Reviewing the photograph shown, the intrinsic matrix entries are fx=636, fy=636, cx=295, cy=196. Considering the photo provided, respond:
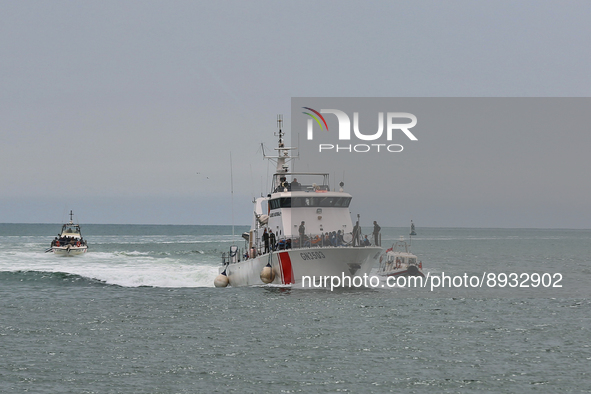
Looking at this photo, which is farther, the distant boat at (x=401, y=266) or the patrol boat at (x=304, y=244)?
the distant boat at (x=401, y=266)

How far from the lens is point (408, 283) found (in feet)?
131

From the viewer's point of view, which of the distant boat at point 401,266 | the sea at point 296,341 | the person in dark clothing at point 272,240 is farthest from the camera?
→ the distant boat at point 401,266

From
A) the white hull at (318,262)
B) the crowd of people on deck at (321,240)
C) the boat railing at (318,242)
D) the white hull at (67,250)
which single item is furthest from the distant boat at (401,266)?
the white hull at (67,250)

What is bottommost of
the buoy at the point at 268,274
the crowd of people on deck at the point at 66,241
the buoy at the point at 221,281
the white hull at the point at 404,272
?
the buoy at the point at 221,281

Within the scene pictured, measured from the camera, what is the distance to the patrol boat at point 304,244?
32062 millimetres

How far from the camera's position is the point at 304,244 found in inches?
1280

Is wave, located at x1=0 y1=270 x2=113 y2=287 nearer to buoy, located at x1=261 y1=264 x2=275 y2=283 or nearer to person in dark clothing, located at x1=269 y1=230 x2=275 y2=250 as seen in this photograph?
buoy, located at x1=261 y1=264 x2=275 y2=283

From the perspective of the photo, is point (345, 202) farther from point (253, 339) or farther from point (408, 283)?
point (253, 339)

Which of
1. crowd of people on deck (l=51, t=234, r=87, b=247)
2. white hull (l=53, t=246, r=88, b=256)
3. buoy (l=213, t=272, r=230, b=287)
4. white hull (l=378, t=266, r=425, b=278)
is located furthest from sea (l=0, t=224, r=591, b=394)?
crowd of people on deck (l=51, t=234, r=87, b=247)

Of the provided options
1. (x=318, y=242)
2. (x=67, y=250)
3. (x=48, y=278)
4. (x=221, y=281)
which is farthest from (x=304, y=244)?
(x=67, y=250)

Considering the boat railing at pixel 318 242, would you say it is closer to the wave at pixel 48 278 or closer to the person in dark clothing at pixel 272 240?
the person in dark clothing at pixel 272 240

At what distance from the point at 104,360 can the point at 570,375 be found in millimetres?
12969

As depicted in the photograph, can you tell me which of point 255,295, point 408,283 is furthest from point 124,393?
point 408,283

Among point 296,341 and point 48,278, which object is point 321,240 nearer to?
point 296,341
